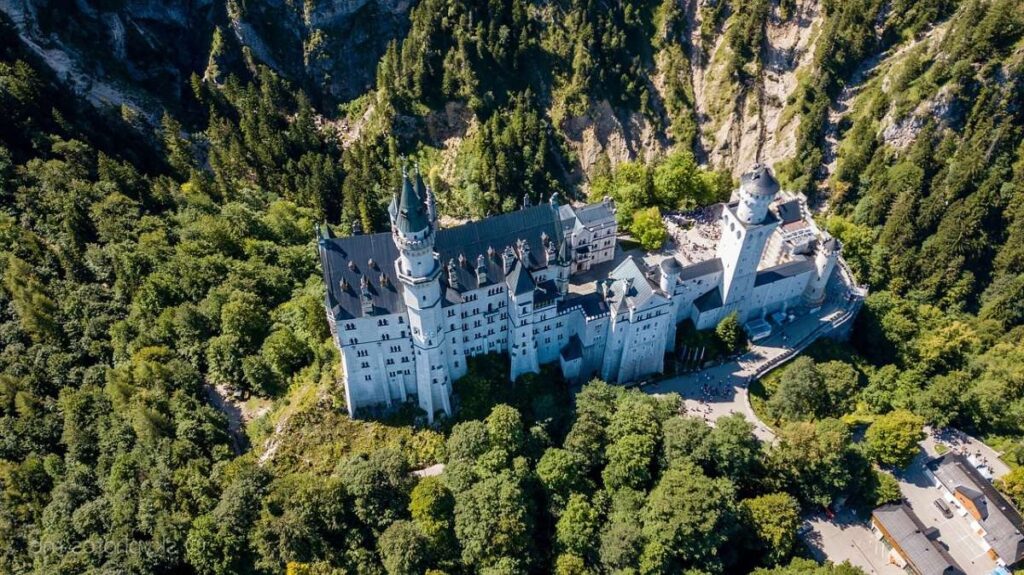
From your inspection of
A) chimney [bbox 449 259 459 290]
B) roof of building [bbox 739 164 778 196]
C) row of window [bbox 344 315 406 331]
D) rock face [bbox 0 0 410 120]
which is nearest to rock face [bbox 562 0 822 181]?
roof of building [bbox 739 164 778 196]

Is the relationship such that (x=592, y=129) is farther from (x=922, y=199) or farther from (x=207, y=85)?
(x=207, y=85)

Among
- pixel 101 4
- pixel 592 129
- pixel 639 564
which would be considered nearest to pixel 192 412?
pixel 639 564

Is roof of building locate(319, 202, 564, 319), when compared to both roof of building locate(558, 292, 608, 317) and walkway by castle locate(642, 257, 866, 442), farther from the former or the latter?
walkway by castle locate(642, 257, 866, 442)

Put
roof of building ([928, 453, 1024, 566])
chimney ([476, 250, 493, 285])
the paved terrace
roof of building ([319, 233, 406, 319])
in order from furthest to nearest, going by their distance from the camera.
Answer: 1. the paved terrace
2. chimney ([476, 250, 493, 285])
3. roof of building ([319, 233, 406, 319])
4. roof of building ([928, 453, 1024, 566])

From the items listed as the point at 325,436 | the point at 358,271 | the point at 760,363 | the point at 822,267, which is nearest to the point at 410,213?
the point at 358,271

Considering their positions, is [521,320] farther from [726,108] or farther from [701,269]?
[726,108]

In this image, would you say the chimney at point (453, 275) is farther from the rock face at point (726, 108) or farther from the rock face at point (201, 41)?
the rock face at point (201, 41)
